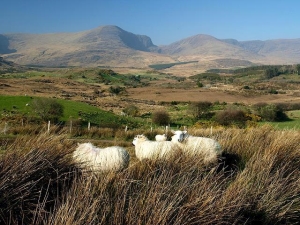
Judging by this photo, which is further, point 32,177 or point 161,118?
point 161,118

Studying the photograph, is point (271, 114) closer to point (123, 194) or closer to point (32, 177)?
point (123, 194)

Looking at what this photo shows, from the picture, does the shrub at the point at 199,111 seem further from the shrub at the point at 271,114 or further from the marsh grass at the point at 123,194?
the marsh grass at the point at 123,194

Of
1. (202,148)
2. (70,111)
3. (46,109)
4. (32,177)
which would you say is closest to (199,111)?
(70,111)

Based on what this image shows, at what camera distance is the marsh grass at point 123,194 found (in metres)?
3.76

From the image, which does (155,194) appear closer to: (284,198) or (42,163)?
(42,163)

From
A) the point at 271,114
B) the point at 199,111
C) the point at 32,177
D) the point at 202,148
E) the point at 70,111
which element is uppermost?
the point at 32,177

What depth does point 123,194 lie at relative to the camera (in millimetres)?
4352

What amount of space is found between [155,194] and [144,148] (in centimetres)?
766

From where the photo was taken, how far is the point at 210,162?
23.8 feet

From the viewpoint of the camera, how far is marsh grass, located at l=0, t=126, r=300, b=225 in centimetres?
376

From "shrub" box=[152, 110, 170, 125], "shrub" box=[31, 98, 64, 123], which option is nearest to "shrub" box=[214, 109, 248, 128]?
"shrub" box=[152, 110, 170, 125]

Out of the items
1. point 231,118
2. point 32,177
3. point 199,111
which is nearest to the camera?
point 32,177

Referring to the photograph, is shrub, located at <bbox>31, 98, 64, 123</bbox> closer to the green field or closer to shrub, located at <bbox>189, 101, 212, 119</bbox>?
the green field

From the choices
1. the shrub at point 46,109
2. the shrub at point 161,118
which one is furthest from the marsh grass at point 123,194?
the shrub at point 161,118
